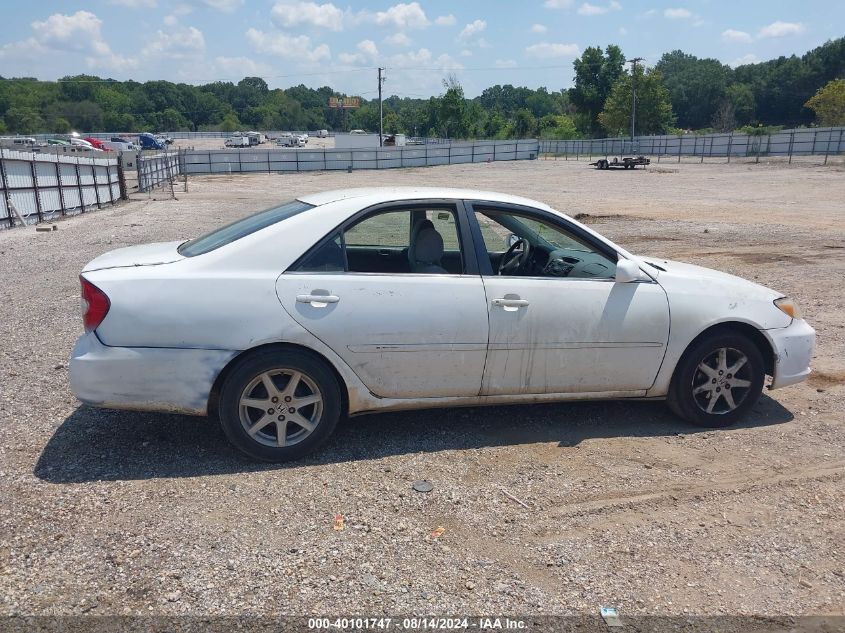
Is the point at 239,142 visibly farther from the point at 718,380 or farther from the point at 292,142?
the point at 718,380

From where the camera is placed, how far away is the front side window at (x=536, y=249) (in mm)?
4664

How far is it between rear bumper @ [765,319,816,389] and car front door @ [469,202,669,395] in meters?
0.91

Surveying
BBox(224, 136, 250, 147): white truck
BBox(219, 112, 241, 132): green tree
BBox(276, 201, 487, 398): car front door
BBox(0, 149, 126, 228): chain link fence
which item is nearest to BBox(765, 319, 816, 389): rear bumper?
BBox(276, 201, 487, 398): car front door

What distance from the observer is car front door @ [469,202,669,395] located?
14.4 feet

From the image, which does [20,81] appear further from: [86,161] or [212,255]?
[212,255]

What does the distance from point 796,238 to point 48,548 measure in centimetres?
1484

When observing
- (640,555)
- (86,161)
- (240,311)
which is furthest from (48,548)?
(86,161)

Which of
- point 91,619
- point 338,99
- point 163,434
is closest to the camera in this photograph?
point 91,619

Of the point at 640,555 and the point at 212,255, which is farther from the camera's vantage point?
the point at 212,255

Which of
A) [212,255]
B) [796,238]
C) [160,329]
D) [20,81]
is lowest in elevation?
[796,238]

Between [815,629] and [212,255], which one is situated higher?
[212,255]

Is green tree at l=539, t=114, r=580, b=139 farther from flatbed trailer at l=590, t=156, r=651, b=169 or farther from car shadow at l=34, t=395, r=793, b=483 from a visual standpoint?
car shadow at l=34, t=395, r=793, b=483

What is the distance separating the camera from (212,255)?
418cm

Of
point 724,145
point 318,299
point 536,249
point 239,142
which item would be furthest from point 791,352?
point 239,142
